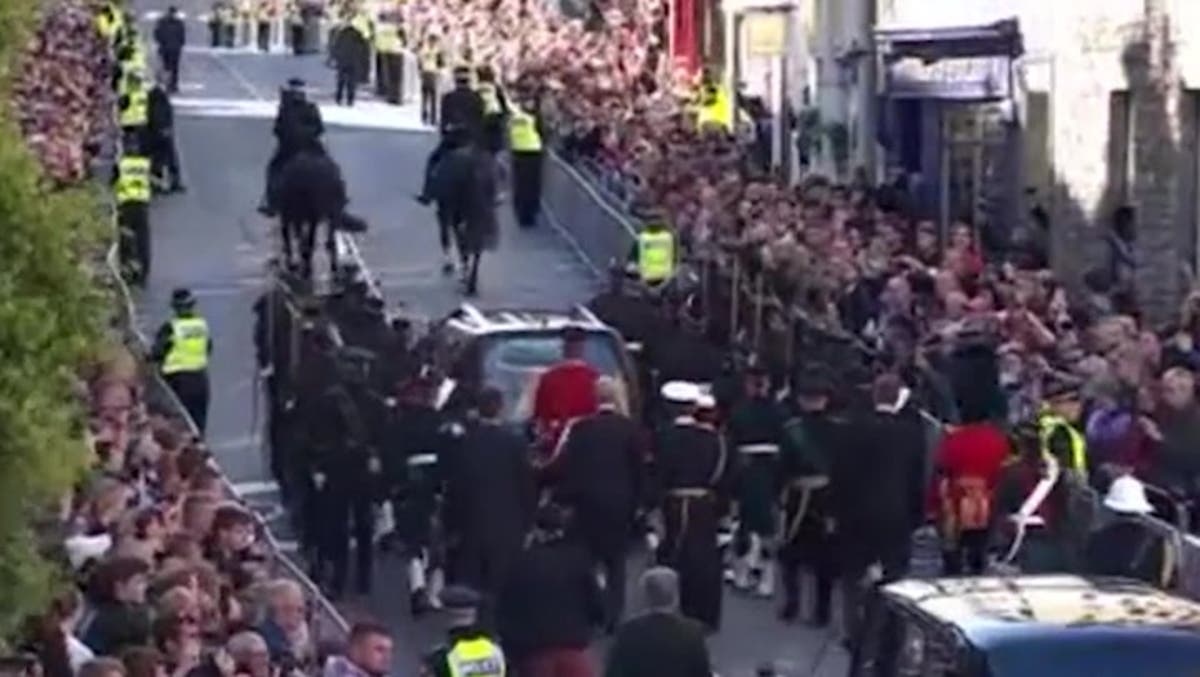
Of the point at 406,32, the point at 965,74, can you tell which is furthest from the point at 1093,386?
the point at 406,32

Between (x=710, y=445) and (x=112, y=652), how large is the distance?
8.79m

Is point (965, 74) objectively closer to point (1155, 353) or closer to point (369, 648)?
point (1155, 353)

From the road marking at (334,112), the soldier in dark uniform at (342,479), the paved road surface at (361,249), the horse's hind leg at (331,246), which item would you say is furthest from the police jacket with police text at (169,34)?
the soldier in dark uniform at (342,479)

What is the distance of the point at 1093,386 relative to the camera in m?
23.1

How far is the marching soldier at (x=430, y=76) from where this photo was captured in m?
54.6

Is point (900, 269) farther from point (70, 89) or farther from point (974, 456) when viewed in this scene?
point (974, 456)

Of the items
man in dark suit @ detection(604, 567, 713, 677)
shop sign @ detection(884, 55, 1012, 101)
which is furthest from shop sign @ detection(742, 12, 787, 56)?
man in dark suit @ detection(604, 567, 713, 677)

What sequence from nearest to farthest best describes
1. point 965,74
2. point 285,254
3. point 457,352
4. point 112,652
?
1. point 112,652
2. point 457,352
3. point 285,254
4. point 965,74

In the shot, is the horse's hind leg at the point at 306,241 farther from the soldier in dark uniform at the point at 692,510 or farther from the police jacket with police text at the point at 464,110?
the soldier in dark uniform at the point at 692,510

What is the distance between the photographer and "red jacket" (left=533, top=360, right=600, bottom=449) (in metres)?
24.3

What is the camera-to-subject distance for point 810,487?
914 inches

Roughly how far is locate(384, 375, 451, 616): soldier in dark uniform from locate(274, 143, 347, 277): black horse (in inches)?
515

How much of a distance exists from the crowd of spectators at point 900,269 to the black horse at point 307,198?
3155 millimetres

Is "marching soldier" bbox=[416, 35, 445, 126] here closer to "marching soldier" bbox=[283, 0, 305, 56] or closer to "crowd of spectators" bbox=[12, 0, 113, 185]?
"crowd of spectators" bbox=[12, 0, 113, 185]
